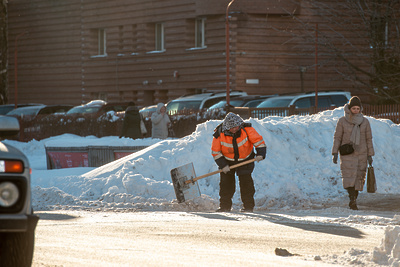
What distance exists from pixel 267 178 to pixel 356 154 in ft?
7.83

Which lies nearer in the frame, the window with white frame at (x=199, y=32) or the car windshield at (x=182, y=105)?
the car windshield at (x=182, y=105)

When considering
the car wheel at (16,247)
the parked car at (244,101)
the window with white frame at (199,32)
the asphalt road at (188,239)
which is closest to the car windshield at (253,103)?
the parked car at (244,101)

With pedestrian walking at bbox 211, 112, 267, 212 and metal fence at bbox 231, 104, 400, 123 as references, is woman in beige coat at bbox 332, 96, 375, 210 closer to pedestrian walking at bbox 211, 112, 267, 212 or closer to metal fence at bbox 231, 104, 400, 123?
pedestrian walking at bbox 211, 112, 267, 212

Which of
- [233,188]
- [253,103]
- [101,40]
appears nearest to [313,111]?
[253,103]

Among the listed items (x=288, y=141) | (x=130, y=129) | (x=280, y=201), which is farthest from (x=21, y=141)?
(x=280, y=201)

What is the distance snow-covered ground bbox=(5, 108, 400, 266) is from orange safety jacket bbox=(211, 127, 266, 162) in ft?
3.71

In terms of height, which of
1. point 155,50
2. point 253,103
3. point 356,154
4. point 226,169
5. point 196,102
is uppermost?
point 155,50

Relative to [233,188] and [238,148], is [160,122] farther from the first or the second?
[238,148]

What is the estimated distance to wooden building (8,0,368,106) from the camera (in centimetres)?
3469

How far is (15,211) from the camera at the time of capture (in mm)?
5914

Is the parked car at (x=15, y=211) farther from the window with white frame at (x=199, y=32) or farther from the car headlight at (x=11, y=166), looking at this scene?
the window with white frame at (x=199, y=32)

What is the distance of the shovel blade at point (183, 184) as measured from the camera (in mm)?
12859

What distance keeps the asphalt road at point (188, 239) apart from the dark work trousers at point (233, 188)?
872mm

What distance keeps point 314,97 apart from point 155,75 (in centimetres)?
1351
